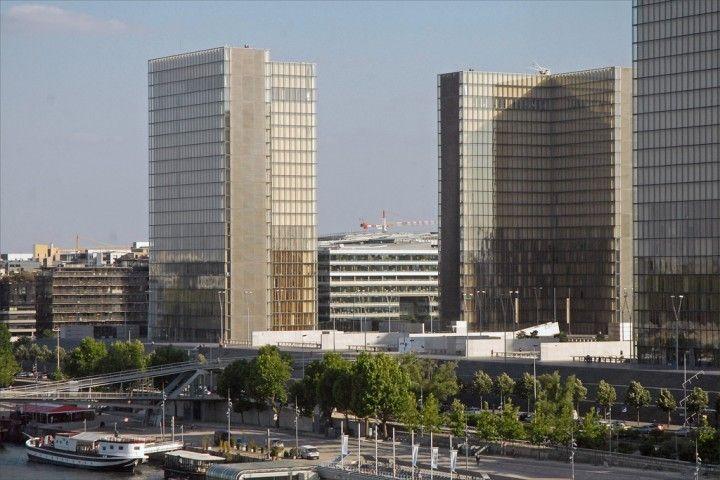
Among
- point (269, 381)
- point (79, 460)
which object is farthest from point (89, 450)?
point (269, 381)

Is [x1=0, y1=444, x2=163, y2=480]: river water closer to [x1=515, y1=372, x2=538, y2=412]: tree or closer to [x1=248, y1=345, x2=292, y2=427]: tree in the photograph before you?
[x1=248, y1=345, x2=292, y2=427]: tree

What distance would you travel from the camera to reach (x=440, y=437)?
146750 millimetres

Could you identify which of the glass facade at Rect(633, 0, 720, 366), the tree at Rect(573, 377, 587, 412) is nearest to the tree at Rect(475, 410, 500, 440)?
the tree at Rect(573, 377, 587, 412)

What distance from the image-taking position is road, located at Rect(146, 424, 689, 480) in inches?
4934

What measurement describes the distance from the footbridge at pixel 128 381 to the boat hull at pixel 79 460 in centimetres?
A: 880

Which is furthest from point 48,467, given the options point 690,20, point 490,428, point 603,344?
point 690,20

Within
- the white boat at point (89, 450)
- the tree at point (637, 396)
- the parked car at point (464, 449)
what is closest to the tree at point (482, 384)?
the tree at point (637, 396)

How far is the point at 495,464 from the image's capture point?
441 ft

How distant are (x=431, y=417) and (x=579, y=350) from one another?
108 ft

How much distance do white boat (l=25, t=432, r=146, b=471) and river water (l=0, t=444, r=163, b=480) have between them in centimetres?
90

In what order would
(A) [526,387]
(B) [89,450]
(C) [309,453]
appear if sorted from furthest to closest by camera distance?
1. (B) [89,450]
2. (A) [526,387]
3. (C) [309,453]

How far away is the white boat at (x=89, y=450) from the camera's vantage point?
155000 millimetres

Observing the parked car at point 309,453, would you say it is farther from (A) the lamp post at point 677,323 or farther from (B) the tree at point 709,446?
(A) the lamp post at point 677,323

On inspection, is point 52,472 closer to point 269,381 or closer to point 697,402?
point 269,381
